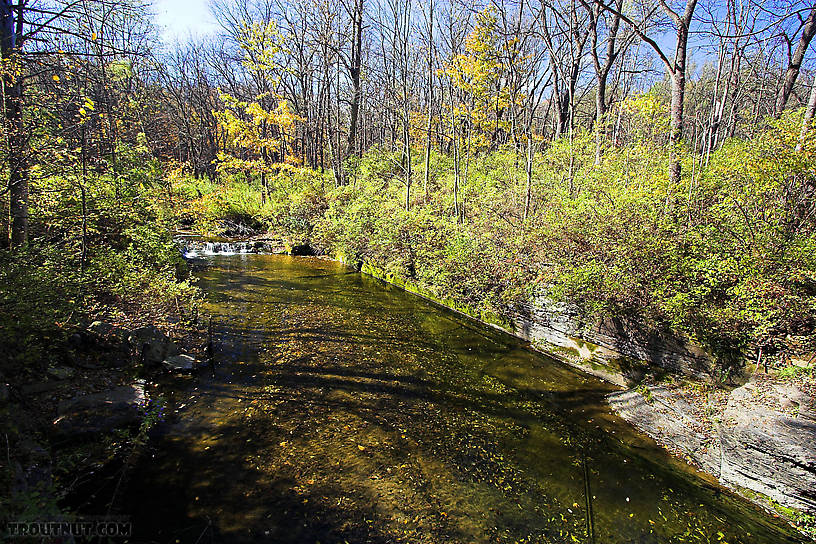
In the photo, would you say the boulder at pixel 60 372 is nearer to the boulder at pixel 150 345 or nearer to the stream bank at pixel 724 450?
the boulder at pixel 150 345

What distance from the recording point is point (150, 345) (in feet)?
19.1

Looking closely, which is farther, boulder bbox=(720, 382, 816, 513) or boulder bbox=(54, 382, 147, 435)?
boulder bbox=(54, 382, 147, 435)

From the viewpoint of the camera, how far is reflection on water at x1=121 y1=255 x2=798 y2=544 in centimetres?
343

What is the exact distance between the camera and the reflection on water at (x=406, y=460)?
3.43 meters

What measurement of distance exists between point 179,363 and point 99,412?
1.58 metres

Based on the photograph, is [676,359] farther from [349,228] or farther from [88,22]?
[88,22]

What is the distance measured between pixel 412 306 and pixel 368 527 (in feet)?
23.0

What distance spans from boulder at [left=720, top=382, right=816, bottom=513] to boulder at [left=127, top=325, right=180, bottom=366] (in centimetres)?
779

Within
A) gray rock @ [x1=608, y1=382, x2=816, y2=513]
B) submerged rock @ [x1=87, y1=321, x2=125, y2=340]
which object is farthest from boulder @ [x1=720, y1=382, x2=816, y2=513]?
submerged rock @ [x1=87, y1=321, x2=125, y2=340]

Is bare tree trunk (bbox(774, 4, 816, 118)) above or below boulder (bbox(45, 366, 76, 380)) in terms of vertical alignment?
above

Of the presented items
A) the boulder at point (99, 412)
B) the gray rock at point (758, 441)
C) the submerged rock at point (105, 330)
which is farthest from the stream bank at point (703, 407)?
the submerged rock at point (105, 330)

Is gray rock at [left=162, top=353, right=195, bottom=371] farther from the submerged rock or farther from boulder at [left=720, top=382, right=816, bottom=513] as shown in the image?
boulder at [left=720, top=382, right=816, bottom=513]

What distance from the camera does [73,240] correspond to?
6.57 meters

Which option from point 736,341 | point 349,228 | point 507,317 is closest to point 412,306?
point 507,317
